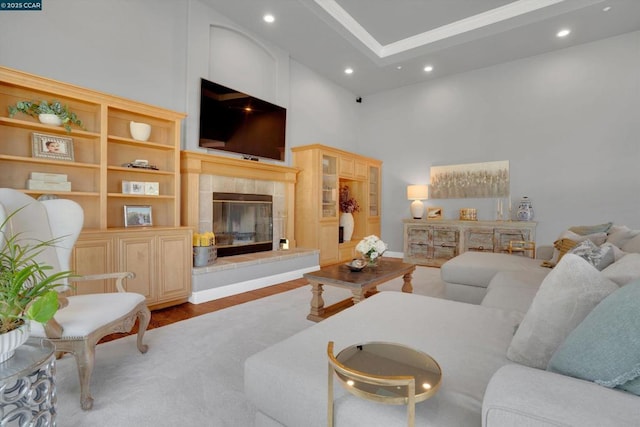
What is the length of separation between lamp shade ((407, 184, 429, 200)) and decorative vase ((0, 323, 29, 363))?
548 centimetres

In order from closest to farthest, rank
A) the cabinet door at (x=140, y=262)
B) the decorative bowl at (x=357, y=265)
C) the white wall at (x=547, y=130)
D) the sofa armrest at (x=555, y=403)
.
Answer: the sofa armrest at (x=555, y=403)
the cabinet door at (x=140, y=262)
the decorative bowl at (x=357, y=265)
the white wall at (x=547, y=130)

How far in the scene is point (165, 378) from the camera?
1796 millimetres

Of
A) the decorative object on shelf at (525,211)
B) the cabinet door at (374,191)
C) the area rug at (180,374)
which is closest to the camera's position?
the area rug at (180,374)

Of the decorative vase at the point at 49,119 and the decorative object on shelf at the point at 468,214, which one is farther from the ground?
the decorative vase at the point at 49,119

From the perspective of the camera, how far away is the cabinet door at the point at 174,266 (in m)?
3.01

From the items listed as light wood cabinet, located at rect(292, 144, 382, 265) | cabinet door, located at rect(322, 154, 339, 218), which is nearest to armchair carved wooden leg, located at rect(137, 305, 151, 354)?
light wood cabinet, located at rect(292, 144, 382, 265)

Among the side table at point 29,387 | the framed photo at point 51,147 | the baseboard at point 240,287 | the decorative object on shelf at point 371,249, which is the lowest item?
the baseboard at point 240,287

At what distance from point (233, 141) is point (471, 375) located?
153 inches

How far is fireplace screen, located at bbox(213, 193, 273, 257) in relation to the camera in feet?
13.3

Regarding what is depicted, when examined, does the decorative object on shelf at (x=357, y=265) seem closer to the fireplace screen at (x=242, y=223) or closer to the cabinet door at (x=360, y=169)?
the fireplace screen at (x=242, y=223)

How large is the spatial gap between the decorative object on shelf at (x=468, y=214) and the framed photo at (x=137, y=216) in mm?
4786

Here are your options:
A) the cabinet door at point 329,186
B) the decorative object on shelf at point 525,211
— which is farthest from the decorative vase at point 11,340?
the decorative object on shelf at point 525,211

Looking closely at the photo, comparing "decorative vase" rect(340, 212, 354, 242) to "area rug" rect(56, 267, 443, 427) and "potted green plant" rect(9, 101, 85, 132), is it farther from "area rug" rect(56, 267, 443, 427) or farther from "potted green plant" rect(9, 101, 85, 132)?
"potted green plant" rect(9, 101, 85, 132)

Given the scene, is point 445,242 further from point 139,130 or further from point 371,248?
point 139,130
